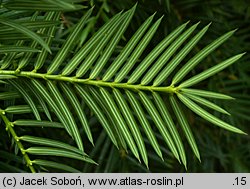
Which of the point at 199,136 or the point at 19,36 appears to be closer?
the point at 19,36

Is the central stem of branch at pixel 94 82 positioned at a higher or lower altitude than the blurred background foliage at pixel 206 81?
lower

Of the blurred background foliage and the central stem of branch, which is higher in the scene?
the blurred background foliage

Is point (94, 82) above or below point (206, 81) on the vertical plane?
below

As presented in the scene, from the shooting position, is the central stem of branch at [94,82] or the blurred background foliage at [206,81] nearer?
the central stem of branch at [94,82]

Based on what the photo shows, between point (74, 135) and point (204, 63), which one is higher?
point (204, 63)

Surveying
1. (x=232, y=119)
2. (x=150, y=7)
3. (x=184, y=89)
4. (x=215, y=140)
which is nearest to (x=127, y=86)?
(x=184, y=89)

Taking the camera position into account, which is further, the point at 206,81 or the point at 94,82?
the point at 206,81

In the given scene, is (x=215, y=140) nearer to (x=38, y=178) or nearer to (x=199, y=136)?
(x=199, y=136)

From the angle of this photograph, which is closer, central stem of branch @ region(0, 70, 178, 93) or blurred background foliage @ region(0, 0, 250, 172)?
central stem of branch @ region(0, 70, 178, 93)
